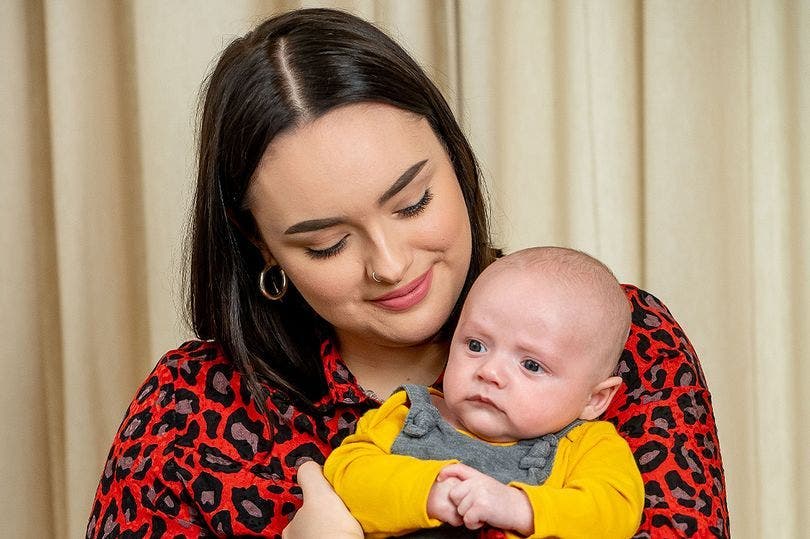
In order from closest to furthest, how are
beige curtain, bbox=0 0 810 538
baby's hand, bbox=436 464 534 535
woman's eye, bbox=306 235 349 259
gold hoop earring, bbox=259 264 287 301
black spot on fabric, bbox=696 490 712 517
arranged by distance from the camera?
baby's hand, bbox=436 464 534 535, black spot on fabric, bbox=696 490 712 517, woman's eye, bbox=306 235 349 259, gold hoop earring, bbox=259 264 287 301, beige curtain, bbox=0 0 810 538

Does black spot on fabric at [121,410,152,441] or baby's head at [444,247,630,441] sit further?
black spot on fabric at [121,410,152,441]

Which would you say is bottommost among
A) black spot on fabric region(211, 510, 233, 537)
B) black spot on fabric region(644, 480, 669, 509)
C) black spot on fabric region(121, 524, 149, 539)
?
black spot on fabric region(121, 524, 149, 539)

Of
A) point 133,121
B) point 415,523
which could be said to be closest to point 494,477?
point 415,523

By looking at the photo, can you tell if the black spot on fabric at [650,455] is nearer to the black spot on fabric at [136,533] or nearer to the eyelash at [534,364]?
the eyelash at [534,364]

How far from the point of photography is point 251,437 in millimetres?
1939

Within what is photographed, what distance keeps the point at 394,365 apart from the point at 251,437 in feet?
0.96

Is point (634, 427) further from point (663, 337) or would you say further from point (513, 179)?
point (513, 179)

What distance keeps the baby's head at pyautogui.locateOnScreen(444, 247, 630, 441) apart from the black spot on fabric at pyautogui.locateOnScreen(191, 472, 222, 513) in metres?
0.43

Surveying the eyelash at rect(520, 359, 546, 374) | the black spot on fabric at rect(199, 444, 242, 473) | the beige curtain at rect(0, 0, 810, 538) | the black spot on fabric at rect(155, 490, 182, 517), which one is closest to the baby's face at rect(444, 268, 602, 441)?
the eyelash at rect(520, 359, 546, 374)

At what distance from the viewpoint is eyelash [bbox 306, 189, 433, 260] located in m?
Result: 1.80

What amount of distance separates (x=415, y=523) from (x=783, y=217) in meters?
1.74

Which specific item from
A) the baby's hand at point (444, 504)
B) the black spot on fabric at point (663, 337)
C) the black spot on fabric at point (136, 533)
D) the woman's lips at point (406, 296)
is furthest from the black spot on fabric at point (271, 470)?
the black spot on fabric at point (663, 337)

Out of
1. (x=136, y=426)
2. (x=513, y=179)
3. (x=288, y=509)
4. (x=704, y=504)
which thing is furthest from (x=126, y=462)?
(x=513, y=179)

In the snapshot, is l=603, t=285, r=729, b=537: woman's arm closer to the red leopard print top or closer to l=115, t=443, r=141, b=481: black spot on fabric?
the red leopard print top
